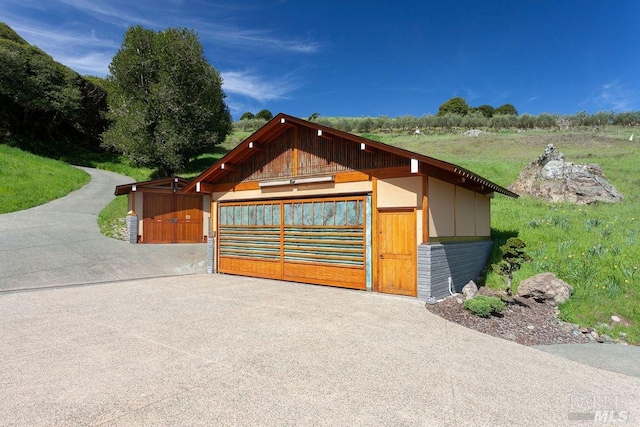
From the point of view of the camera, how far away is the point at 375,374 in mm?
4160

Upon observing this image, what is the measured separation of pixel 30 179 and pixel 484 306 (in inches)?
1041

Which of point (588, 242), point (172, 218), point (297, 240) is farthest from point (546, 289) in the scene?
point (172, 218)

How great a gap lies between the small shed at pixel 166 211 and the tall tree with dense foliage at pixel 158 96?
6.63 metres

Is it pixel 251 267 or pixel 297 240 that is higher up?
pixel 297 240

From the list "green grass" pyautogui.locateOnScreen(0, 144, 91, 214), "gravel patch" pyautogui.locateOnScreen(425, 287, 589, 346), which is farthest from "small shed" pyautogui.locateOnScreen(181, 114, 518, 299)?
"green grass" pyautogui.locateOnScreen(0, 144, 91, 214)

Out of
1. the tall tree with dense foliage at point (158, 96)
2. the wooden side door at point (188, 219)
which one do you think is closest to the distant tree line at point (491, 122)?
the tall tree with dense foliage at point (158, 96)

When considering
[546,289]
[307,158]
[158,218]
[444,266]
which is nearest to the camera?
[546,289]

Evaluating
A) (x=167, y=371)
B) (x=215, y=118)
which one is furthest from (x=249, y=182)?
(x=215, y=118)

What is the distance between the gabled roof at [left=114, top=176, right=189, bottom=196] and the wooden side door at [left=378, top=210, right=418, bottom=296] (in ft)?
36.0

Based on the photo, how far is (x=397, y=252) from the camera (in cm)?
861

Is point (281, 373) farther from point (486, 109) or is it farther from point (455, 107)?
point (486, 109)

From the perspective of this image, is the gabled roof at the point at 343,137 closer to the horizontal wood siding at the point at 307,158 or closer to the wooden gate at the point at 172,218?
the horizontal wood siding at the point at 307,158

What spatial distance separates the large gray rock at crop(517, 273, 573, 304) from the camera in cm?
811

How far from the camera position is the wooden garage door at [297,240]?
9359 mm
